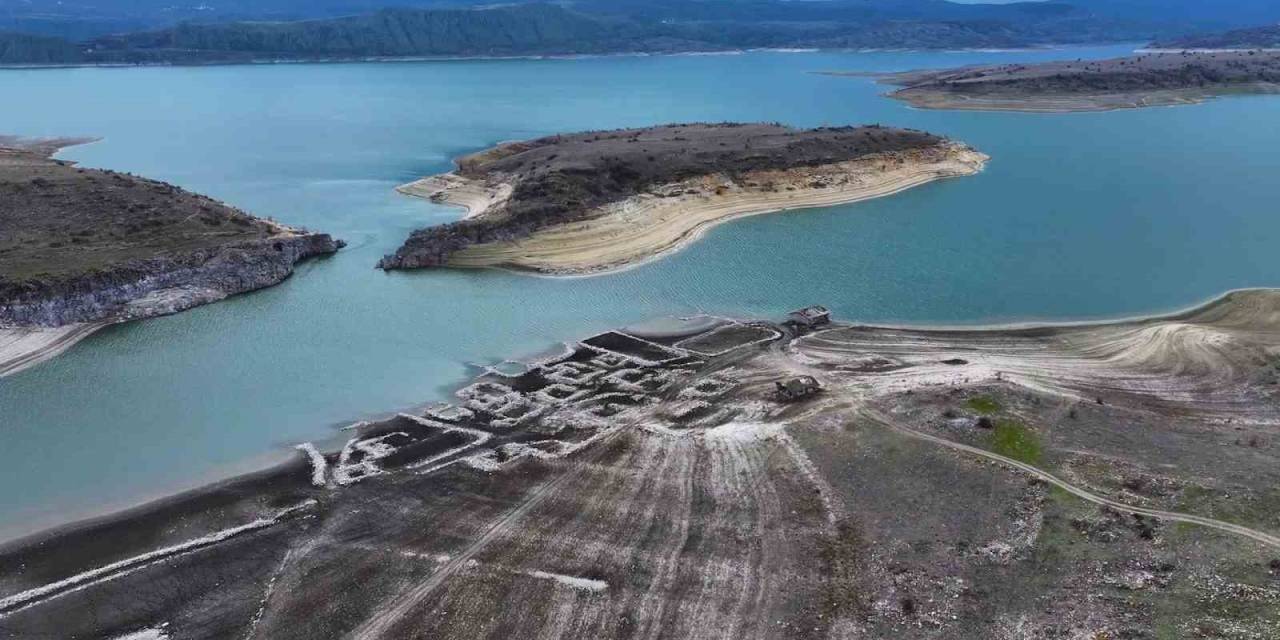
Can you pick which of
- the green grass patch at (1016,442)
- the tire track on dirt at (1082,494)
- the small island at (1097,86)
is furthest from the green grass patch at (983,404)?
the small island at (1097,86)

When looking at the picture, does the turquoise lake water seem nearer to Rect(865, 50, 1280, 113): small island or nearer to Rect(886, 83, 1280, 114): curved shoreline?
Rect(886, 83, 1280, 114): curved shoreline

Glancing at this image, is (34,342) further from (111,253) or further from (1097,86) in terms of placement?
(1097,86)

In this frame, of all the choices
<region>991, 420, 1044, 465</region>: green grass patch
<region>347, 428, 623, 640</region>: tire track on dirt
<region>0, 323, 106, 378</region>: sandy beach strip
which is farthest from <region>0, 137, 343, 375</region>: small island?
<region>991, 420, 1044, 465</region>: green grass patch

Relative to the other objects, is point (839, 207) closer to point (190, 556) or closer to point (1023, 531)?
point (1023, 531)

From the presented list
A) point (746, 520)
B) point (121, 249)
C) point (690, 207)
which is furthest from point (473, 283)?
point (746, 520)

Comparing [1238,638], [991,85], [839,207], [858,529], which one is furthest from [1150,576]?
[991,85]

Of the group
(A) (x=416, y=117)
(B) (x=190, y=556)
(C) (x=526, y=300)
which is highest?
(A) (x=416, y=117)
